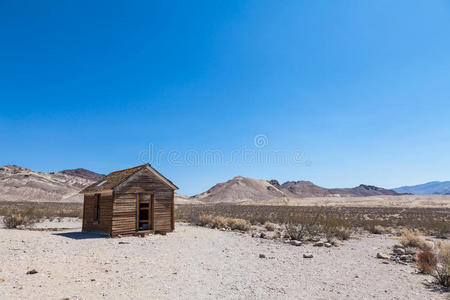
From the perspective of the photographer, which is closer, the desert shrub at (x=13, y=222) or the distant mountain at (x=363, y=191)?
the desert shrub at (x=13, y=222)

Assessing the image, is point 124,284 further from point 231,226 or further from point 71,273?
point 231,226

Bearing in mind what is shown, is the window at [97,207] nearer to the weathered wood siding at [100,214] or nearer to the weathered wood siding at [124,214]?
the weathered wood siding at [100,214]

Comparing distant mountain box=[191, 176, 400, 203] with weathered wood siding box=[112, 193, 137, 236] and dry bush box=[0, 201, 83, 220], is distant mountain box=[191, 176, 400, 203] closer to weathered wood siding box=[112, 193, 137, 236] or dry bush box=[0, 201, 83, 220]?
dry bush box=[0, 201, 83, 220]

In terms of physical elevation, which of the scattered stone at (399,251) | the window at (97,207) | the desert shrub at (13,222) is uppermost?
the window at (97,207)

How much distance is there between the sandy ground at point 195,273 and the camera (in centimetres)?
662

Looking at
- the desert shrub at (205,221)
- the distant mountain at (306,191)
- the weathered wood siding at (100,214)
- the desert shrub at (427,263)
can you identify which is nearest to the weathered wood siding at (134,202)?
the weathered wood siding at (100,214)

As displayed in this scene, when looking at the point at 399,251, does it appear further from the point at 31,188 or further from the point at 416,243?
A: the point at 31,188

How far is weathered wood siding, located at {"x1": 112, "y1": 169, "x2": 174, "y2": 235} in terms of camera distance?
611 inches

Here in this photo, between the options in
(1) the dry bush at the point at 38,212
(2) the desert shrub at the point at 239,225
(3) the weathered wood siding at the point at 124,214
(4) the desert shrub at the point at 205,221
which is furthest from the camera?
(1) the dry bush at the point at 38,212

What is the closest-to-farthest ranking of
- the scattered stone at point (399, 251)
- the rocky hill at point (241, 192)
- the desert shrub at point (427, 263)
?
the desert shrub at point (427, 263), the scattered stone at point (399, 251), the rocky hill at point (241, 192)

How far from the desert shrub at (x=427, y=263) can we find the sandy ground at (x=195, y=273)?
1.01 feet

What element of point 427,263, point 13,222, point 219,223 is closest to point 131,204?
point 219,223

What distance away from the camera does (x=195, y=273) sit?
328 inches

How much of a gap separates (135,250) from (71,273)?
153 inches
